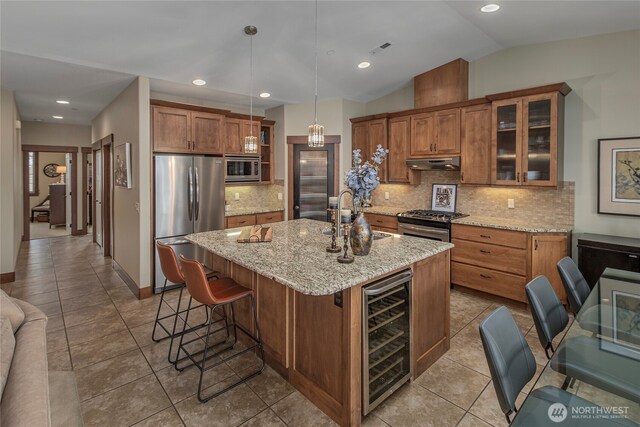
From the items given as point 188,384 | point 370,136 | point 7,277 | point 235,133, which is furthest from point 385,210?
point 7,277

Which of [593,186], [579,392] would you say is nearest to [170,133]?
[579,392]

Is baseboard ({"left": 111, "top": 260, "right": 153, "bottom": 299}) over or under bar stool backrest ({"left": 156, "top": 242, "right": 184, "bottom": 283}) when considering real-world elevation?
under

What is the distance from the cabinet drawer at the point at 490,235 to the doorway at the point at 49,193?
869 centimetres

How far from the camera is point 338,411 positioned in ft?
6.78

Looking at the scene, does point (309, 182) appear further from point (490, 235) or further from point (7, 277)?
point (7, 277)

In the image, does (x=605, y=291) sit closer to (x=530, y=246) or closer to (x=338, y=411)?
(x=530, y=246)

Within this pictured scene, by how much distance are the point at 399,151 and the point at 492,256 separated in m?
2.08

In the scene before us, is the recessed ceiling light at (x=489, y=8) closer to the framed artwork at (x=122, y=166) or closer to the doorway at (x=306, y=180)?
the doorway at (x=306, y=180)

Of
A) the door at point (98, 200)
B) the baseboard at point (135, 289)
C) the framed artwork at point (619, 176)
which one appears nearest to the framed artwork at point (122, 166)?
the baseboard at point (135, 289)

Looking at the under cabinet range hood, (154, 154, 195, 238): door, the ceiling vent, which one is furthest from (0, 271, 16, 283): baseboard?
the under cabinet range hood

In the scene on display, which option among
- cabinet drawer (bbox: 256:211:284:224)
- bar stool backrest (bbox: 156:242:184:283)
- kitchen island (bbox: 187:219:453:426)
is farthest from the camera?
cabinet drawer (bbox: 256:211:284:224)

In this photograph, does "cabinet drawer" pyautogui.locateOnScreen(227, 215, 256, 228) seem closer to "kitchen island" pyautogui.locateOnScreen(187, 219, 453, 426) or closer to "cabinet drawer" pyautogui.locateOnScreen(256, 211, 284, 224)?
"cabinet drawer" pyautogui.locateOnScreen(256, 211, 284, 224)

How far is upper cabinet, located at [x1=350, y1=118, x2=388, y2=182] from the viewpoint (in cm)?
536

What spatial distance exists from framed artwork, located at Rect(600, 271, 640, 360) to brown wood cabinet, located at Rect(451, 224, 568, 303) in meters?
1.06
